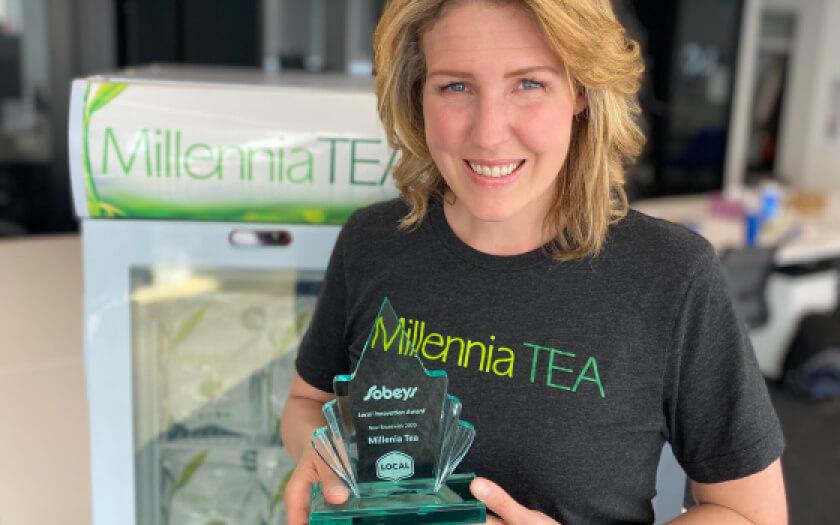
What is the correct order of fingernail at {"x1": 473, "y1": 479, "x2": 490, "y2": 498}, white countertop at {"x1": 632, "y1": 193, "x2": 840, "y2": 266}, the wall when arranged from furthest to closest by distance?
the wall < white countertop at {"x1": 632, "y1": 193, "x2": 840, "y2": 266} < fingernail at {"x1": 473, "y1": 479, "x2": 490, "y2": 498}

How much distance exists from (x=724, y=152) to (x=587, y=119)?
285 inches

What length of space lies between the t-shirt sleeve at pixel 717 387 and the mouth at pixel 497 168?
266mm

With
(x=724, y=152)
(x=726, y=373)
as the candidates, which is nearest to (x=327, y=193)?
(x=726, y=373)

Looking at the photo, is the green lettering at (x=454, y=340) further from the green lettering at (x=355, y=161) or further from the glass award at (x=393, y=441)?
the green lettering at (x=355, y=161)

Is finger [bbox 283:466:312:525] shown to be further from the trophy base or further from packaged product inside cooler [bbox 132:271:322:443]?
packaged product inside cooler [bbox 132:271:322:443]

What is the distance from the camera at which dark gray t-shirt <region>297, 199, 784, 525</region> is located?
3.27 feet

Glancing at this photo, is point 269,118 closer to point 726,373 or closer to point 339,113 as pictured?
point 339,113

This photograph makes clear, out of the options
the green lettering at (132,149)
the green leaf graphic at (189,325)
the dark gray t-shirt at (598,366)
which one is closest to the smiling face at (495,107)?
the dark gray t-shirt at (598,366)

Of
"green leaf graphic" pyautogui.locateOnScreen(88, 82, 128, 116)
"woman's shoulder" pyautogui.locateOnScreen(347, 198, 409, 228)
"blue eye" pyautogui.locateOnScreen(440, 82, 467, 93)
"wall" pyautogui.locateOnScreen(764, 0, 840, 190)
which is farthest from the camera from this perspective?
"wall" pyautogui.locateOnScreen(764, 0, 840, 190)

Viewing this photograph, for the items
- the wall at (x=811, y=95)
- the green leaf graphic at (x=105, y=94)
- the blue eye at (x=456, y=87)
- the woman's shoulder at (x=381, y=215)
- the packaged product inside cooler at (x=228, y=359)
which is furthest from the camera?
the wall at (x=811, y=95)

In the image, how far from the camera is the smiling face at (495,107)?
973 millimetres

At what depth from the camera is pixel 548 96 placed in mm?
997

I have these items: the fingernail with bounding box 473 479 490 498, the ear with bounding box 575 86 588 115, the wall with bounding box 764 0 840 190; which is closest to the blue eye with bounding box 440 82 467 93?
the ear with bounding box 575 86 588 115

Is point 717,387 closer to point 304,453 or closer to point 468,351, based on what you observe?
point 468,351
